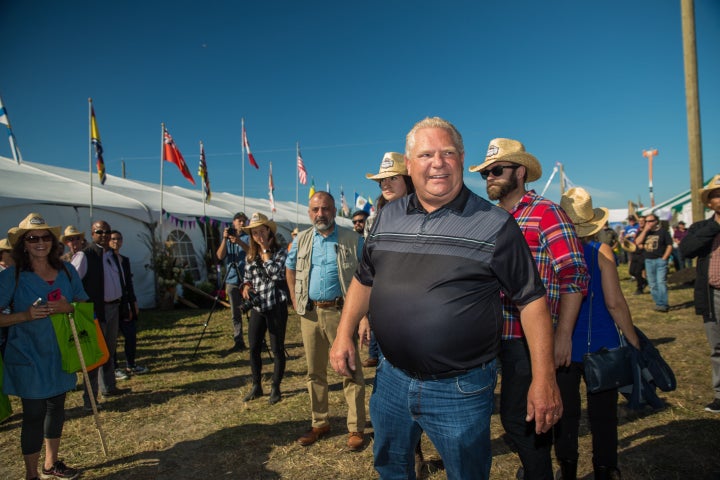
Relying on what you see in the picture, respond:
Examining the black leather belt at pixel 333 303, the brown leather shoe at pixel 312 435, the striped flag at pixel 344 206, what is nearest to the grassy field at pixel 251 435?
the brown leather shoe at pixel 312 435

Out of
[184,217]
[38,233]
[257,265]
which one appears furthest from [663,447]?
[184,217]

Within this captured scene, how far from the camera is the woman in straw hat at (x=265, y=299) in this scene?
484cm

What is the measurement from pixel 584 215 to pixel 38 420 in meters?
4.39

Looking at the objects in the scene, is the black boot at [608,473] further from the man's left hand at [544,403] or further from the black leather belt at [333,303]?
the black leather belt at [333,303]

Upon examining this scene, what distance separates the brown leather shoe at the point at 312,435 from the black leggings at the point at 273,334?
1.01 m

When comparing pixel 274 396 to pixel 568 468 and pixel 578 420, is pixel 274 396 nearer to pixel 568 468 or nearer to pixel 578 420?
pixel 568 468

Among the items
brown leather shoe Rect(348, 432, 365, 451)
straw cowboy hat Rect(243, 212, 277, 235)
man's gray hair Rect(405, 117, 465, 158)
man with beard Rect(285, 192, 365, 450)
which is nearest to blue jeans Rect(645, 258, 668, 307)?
man with beard Rect(285, 192, 365, 450)

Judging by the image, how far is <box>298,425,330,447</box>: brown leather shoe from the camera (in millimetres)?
3881

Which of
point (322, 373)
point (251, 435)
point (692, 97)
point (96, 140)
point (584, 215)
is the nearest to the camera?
point (584, 215)

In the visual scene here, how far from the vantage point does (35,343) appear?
3262 mm

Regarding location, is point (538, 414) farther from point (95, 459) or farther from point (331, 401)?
point (95, 459)

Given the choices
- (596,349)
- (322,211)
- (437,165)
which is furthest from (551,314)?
(322,211)

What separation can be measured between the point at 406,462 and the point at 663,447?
289 centimetres

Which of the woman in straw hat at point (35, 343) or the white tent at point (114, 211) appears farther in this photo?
the white tent at point (114, 211)
